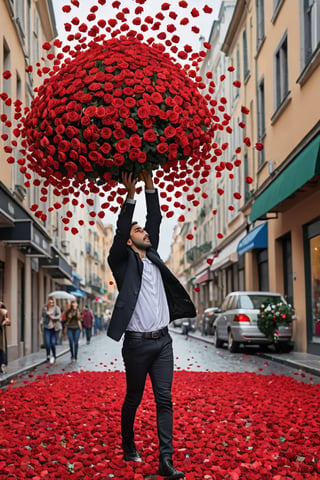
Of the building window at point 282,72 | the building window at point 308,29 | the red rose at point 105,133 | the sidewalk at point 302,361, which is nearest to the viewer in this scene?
the red rose at point 105,133

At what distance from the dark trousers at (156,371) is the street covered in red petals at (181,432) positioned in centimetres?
38

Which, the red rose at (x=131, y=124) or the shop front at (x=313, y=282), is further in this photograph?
the shop front at (x=313, y=282)

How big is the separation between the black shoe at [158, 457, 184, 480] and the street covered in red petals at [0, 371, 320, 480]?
5.0 inches

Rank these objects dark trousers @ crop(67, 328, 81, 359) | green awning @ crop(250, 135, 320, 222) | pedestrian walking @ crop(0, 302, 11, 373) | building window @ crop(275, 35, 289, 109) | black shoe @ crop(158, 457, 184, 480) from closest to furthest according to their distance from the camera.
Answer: black shoe @ crop(158, 457, 184, 480), green awning @ crop(250, 135, 320, 222), pedestrian walking @ crop(0, 302, 11, 373), dark trousers @ crop(67, 328, 81, 359), building window @ crop(275, 35, 289, 109)

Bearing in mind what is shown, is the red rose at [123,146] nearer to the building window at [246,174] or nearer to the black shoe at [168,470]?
the black shoe at [168,470]

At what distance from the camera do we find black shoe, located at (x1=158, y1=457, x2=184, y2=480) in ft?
15.9

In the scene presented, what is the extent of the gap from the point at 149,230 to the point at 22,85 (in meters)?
17.5

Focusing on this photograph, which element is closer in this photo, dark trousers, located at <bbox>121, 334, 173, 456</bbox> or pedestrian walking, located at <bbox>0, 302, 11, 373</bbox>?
dark trousers, located at <bbox>121, 334, 173, 456</bbox>

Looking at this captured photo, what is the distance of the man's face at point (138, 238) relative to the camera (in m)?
5.35

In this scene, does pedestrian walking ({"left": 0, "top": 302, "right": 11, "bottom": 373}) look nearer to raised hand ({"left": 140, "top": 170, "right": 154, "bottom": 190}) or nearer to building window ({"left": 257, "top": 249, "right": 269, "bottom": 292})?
raised hand ({"left": 140, "top": 170, "right": 154, "bottom": 190})

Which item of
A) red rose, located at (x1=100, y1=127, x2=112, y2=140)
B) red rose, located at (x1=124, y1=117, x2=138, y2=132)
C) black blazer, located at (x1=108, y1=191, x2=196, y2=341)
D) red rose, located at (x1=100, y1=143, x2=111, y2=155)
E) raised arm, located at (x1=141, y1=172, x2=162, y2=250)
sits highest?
red rose, located at (x1=124, y1=117, x2=138, y2=132)

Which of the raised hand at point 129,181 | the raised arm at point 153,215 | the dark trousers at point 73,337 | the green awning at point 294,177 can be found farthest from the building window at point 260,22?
the raised hand at point 129,181

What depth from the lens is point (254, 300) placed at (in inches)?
784

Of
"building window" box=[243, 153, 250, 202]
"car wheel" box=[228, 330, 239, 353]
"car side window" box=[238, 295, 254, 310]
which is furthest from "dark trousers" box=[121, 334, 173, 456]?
"building window" box=[243, 153, 250, 202]
